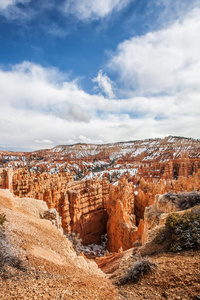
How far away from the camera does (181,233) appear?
16.5 feet

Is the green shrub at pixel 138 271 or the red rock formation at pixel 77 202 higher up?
the green shrub at pixel 138 271

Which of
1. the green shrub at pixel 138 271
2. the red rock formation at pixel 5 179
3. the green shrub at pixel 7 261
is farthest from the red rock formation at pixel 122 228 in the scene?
the red rock formation at pixel 5 179

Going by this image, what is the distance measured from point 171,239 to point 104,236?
19.1m

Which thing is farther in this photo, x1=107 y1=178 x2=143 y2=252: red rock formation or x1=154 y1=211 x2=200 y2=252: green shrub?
x1=107 y1=178 x2=143 y2=252: red rock formation

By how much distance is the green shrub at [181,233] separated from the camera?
457cm

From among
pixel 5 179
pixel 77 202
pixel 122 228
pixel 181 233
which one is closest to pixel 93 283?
pixel 181 233

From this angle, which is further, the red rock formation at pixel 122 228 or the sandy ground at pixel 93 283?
the red rock formation at pixel 122 228

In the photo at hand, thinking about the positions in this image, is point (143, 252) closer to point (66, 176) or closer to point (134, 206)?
point (134, 206)

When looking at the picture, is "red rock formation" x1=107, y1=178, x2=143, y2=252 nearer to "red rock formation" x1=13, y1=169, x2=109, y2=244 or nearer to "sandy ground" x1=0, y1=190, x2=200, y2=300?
"red rock formation" x1=13, y1=169, x2=109, y2=244

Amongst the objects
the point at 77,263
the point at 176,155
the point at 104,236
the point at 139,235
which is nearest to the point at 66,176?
the point at 104,236

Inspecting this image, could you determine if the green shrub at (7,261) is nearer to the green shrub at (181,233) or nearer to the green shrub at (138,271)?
the green shrub at (138,271)

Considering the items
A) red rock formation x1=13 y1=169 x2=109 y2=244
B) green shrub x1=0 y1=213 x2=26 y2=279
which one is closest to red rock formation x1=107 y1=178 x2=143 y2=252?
red rock formation x1=13 y1=169 x2=109 y2=244

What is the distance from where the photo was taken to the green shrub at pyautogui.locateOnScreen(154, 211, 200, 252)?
4568mm

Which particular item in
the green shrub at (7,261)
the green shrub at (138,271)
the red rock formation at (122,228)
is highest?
the green shrub at (7,261)
